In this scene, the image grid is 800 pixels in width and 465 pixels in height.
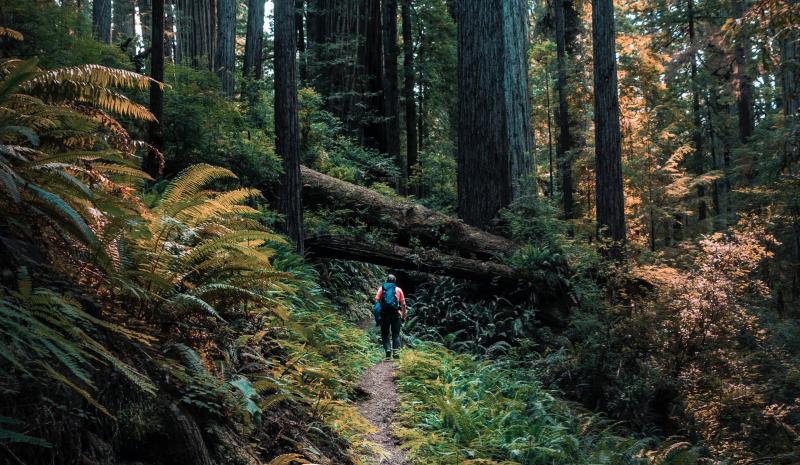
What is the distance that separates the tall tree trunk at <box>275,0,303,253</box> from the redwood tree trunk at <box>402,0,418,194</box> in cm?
1215

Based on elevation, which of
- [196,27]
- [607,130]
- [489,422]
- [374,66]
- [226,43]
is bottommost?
[489,422]

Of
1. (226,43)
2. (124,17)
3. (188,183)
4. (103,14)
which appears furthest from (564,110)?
(124,17)

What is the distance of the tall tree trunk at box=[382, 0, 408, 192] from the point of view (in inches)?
874

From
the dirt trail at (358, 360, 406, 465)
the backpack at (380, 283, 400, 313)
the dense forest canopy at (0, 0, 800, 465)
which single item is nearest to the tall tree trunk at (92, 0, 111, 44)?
the dense forest canopy at (0, 0, 800, 465)

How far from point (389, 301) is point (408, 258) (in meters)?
2.42

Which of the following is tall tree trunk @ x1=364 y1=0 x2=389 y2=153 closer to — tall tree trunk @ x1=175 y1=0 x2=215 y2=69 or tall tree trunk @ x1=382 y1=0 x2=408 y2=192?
tall tree trunk @ x1=382 y1=0 x2=408 y2=192

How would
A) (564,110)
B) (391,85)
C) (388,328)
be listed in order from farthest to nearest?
(391,85)
(564,110)
(388,328)

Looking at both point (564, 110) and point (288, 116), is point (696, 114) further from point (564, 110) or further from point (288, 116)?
point (288, 116)

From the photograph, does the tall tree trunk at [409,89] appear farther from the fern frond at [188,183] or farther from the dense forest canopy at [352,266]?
the fern frond at [188,183]

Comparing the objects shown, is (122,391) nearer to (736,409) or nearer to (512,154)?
(736,409)

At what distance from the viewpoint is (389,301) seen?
10.1 m

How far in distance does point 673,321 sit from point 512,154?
20.6 ft

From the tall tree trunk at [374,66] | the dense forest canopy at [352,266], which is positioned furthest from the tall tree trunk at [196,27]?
the tall tree trunk at [374,66]

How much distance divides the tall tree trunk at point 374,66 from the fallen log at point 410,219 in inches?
338
